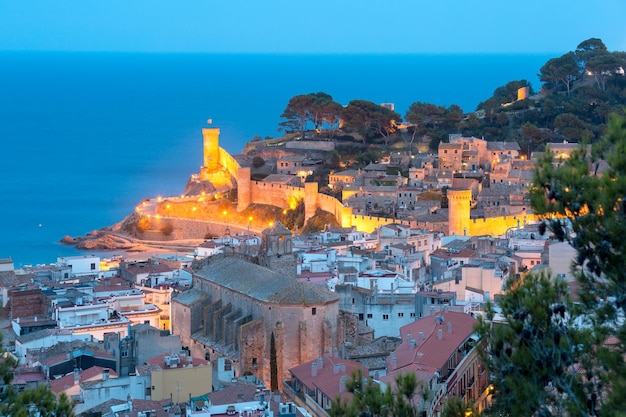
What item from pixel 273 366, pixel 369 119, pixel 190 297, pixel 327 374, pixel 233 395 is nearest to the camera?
pixel 233 395

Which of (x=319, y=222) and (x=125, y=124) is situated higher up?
(x=125, y=124)

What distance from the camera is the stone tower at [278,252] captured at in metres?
24.0

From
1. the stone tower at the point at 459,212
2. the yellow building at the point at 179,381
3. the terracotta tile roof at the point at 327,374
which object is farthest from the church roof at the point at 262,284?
the stone tower at the point at 459,212

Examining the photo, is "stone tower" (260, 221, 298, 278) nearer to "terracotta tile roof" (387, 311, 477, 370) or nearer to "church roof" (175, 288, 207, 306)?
"church roof" (175, 288, 207, 306)

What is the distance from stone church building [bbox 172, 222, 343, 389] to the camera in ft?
67.4

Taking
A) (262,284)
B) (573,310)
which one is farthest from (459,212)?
(573,310)

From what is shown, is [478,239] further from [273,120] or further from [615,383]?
[273,120]

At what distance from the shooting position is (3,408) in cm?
1027

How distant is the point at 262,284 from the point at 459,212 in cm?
1331

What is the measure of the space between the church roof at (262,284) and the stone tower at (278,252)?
2.02 ft

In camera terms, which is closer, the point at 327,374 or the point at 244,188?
the point at 327,374

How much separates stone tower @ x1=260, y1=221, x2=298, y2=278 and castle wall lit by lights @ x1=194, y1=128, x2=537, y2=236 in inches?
367

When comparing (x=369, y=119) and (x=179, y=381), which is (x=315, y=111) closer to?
(x=369, y=119)

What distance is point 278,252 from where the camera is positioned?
946 inches
